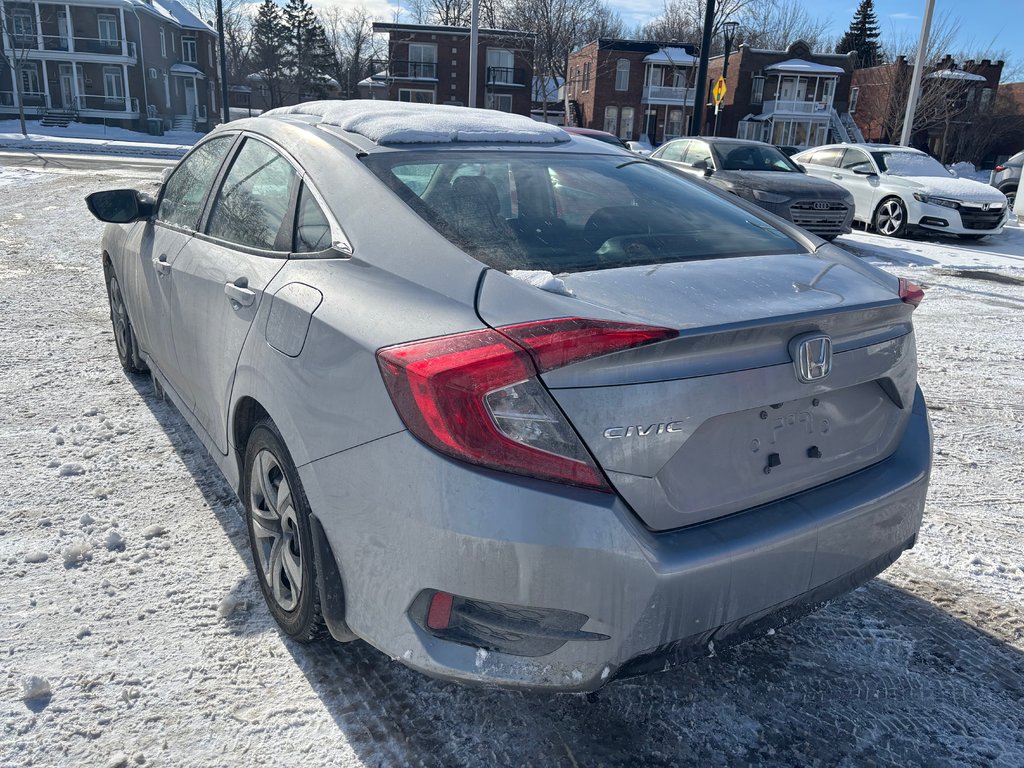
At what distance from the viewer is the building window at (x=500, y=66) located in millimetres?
53688

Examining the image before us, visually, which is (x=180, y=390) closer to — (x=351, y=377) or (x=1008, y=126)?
(x=351, y=377)

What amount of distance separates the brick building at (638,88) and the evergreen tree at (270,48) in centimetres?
2487

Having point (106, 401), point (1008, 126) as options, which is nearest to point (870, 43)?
point (1008, 126)

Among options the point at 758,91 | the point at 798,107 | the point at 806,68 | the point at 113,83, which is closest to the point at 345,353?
the point at 113,83

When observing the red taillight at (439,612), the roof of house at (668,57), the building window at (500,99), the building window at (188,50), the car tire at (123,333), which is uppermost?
the roof of house at (668,57)

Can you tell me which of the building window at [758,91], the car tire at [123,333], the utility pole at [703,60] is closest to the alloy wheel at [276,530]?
the car tire at [123,333]

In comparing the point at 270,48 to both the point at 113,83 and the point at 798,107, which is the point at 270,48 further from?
the point at 798,107

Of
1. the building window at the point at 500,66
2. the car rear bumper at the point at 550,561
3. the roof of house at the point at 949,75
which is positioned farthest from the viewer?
the building window at the point at 500,66

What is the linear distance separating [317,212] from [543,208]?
725 mm

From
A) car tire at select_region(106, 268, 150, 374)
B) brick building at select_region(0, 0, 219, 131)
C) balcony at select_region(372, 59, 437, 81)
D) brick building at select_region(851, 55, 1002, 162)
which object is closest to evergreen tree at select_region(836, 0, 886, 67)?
brick building at select_region(851, 55, 1002, 162)

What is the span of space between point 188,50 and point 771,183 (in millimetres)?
57149

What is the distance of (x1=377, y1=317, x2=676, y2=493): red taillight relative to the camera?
5.72 feet

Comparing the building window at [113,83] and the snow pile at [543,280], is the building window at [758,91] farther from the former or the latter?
the snow pile at [543,280]

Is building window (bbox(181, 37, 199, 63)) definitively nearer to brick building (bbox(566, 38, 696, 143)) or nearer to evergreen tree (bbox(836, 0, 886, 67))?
brick building (bbox(566, 38, 696, 143))
